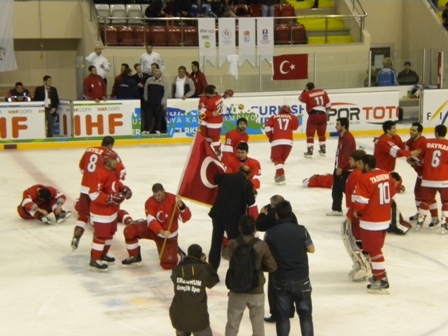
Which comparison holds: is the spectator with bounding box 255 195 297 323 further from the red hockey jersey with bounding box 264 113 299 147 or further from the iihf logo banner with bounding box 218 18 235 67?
the iihf logo banner with bounding box 218 18 235 67

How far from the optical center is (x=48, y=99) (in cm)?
1969

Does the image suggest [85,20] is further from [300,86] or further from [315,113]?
[315,113]

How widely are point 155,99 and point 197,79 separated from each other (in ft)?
3.93

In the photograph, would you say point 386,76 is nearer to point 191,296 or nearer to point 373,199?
point 373,199

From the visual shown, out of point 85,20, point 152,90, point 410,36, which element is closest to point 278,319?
point 152,90

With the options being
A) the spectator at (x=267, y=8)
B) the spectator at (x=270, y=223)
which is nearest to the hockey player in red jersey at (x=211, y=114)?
the spectator at (x=267, y=8)

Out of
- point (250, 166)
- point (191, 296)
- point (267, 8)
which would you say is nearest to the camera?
point (191, 296)

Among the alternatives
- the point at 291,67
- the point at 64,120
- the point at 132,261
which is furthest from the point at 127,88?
the point at 132,261

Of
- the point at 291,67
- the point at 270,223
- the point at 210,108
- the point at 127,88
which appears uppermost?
the point at 291,67

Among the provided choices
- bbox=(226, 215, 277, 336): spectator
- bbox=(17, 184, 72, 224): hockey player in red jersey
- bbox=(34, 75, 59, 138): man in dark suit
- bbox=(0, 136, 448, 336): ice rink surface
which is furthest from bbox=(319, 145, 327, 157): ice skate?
bbox=(226, 215, 277, 336): spectator

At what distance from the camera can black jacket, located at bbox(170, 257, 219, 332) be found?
7.23 meters

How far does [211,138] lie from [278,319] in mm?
9968

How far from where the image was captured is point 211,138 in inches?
690

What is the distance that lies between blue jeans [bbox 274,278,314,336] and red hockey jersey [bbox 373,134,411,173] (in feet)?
15.4
